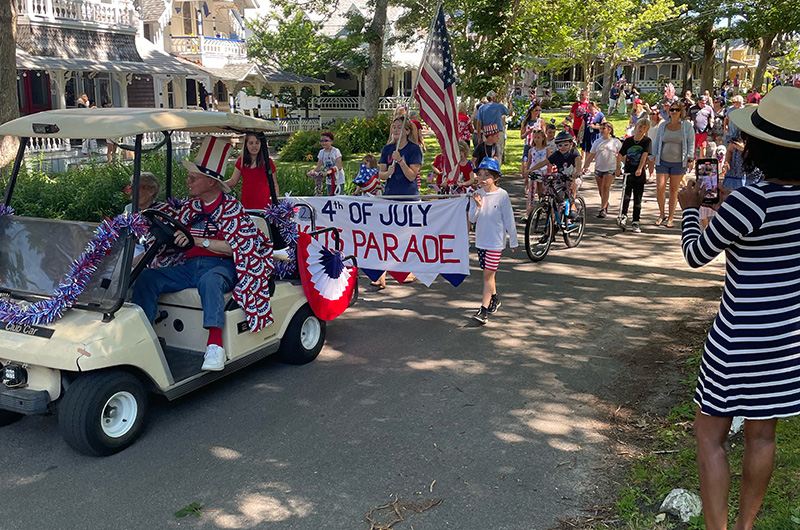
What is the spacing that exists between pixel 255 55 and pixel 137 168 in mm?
42502

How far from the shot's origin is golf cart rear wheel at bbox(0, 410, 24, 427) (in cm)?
530

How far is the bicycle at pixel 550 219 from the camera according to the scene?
10.3 meters

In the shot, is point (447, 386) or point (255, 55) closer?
point (447, 386)

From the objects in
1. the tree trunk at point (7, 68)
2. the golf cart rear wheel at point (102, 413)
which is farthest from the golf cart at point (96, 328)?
the tree trunk at point (7, 68)

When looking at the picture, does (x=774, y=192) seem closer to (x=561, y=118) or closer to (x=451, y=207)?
(x=451, y=207)

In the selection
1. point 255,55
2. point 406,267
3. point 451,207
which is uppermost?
point 255,55

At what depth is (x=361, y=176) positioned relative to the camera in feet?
38.1

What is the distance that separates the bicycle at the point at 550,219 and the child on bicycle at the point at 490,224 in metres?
2.40

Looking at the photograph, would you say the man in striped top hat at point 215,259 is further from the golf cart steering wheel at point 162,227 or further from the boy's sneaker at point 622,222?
the boy's sneaker at point 622,222

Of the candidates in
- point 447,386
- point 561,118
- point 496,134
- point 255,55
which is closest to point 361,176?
point 496,134

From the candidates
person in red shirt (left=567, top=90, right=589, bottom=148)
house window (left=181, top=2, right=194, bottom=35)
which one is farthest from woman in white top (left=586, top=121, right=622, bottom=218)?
house window (left=181, top=2, right=194, bottom=35)

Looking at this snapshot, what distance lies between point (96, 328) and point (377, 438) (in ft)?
6.76

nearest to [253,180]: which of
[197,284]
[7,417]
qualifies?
[197,284]

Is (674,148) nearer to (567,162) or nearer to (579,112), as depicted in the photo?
(567,162)
